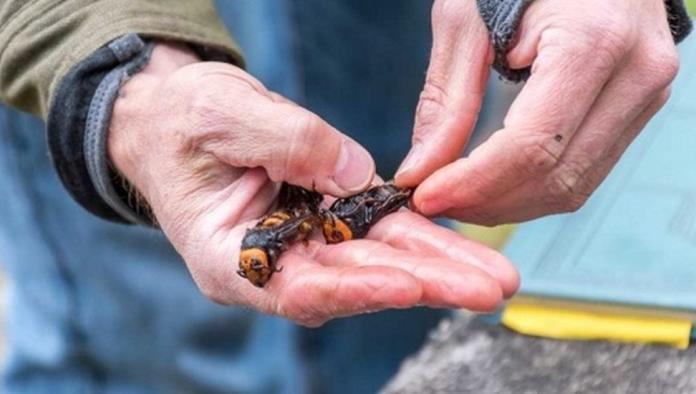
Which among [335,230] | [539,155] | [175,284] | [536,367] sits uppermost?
[539,155]

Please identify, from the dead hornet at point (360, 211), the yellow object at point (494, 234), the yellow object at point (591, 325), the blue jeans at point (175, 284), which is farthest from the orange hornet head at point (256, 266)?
the blue jeans at point (175, 284)

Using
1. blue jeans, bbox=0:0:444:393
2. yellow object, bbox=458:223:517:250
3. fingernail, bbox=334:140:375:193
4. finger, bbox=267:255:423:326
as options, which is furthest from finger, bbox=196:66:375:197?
blue jeans, bbox=0:0:444:393

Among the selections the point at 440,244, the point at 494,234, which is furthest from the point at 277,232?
the point at 494,234

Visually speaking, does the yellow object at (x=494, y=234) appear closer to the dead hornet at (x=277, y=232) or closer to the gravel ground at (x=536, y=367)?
the gravel ground at (x=536, y=367)

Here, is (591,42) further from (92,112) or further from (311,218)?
(92,112)

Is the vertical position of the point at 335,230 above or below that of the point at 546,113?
below

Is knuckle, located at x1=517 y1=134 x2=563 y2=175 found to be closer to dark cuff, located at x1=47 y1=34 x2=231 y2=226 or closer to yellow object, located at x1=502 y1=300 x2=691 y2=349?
yellow object, located at x1=502 y1=300 x2=691 y2=349
